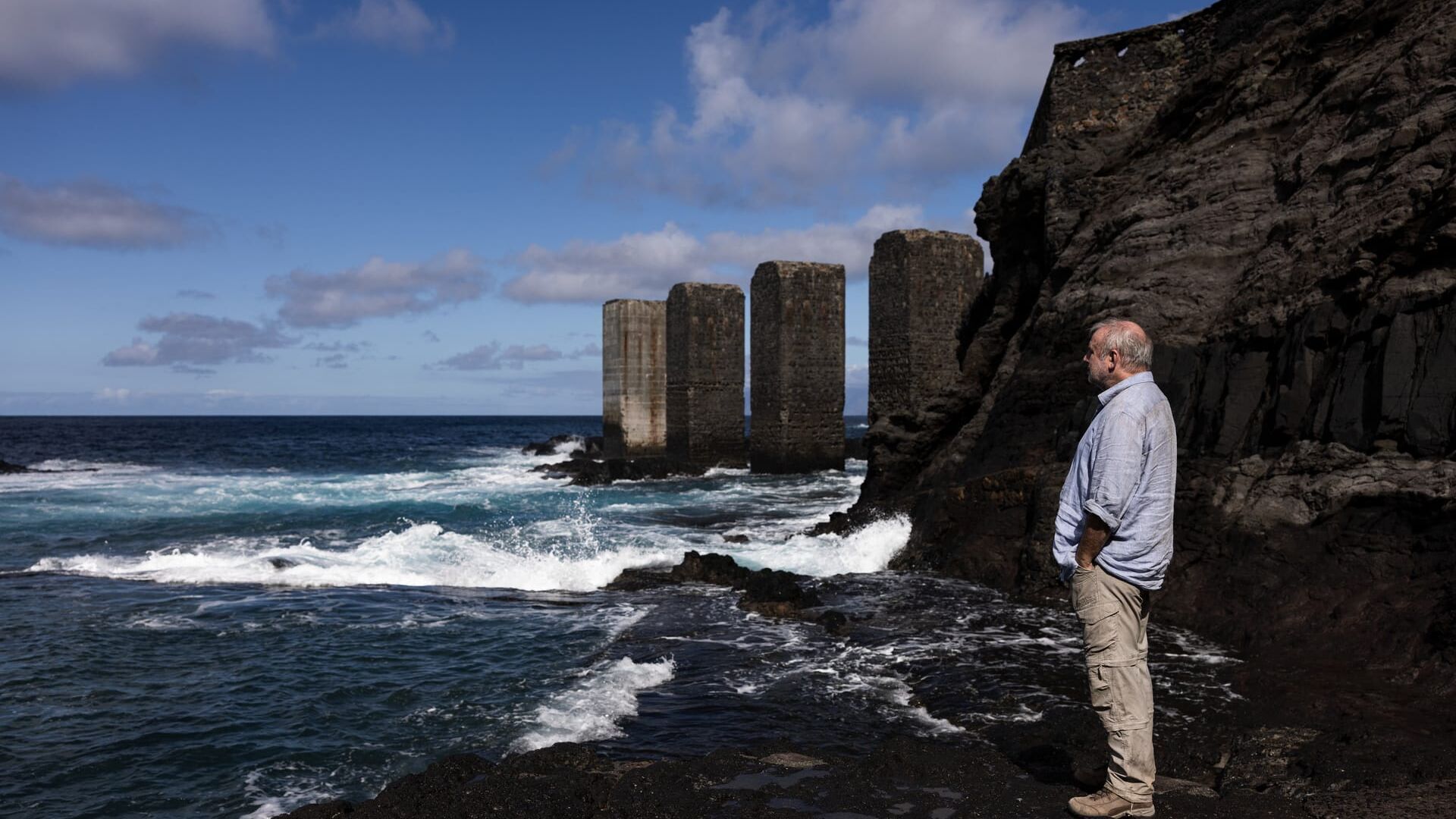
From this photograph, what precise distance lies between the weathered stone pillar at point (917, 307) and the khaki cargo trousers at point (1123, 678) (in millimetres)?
21709

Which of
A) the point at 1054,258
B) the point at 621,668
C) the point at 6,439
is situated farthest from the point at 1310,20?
the point at 6,439

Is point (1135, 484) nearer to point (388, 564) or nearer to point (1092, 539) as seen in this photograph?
point (1092, 539)

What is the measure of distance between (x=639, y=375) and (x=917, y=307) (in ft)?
44.8

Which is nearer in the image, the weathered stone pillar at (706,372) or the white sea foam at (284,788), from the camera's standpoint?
the white sea foam at (284,788)

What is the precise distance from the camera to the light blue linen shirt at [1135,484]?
4086 mm

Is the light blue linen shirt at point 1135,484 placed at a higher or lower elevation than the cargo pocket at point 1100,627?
higher

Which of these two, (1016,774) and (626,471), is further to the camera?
(626,471)

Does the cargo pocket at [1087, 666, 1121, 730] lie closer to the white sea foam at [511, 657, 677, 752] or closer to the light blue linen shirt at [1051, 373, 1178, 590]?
the light blue linen shirt at [1051, 373, 1178, 590]

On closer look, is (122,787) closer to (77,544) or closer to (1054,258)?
(1054,258)

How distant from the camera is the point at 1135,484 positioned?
411cm

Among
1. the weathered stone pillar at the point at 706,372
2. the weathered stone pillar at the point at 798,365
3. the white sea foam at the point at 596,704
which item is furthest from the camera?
the weathered stone pillar at the point at 706,372

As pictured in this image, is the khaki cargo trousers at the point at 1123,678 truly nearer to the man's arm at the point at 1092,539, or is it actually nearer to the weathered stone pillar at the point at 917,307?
the man's arm at the point at 1092,539

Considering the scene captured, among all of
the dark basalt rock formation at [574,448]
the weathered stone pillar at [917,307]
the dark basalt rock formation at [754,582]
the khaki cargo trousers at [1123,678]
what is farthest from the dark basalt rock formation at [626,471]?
the khaki cargo trousers at [1123,678]

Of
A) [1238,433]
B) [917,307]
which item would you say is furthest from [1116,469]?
[917,307]
